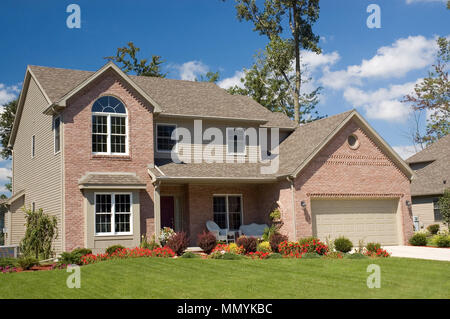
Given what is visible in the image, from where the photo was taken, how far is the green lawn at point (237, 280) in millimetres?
11023

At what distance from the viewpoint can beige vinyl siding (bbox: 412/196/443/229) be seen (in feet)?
110

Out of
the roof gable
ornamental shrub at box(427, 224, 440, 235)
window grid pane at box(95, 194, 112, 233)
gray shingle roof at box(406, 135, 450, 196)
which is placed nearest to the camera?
window grid pane at box(95, 194, 112, 233)

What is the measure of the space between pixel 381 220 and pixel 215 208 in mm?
8219

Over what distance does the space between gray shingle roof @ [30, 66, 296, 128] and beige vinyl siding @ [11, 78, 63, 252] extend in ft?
3.32

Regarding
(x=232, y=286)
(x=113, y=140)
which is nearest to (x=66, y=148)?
(x=113, y=140)

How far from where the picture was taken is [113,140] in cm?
2144

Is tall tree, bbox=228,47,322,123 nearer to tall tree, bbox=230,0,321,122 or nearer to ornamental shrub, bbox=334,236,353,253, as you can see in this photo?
tall tree, bbox=230,0,321,122

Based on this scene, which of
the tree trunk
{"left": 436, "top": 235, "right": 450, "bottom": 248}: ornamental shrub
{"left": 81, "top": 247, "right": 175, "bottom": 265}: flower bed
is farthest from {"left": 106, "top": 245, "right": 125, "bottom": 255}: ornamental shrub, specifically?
the tree trunk

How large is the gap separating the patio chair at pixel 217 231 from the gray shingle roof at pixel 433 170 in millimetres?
17025

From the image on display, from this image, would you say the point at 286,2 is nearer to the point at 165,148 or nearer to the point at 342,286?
the point at 165,148

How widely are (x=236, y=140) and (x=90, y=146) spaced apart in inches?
315

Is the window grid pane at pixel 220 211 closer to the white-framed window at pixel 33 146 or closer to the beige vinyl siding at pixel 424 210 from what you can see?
the white-framed window at pixel 33 146

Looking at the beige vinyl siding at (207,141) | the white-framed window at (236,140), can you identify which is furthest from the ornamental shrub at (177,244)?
the white-framed window at (236,140)

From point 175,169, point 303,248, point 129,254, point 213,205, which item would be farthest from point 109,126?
point 303,248
